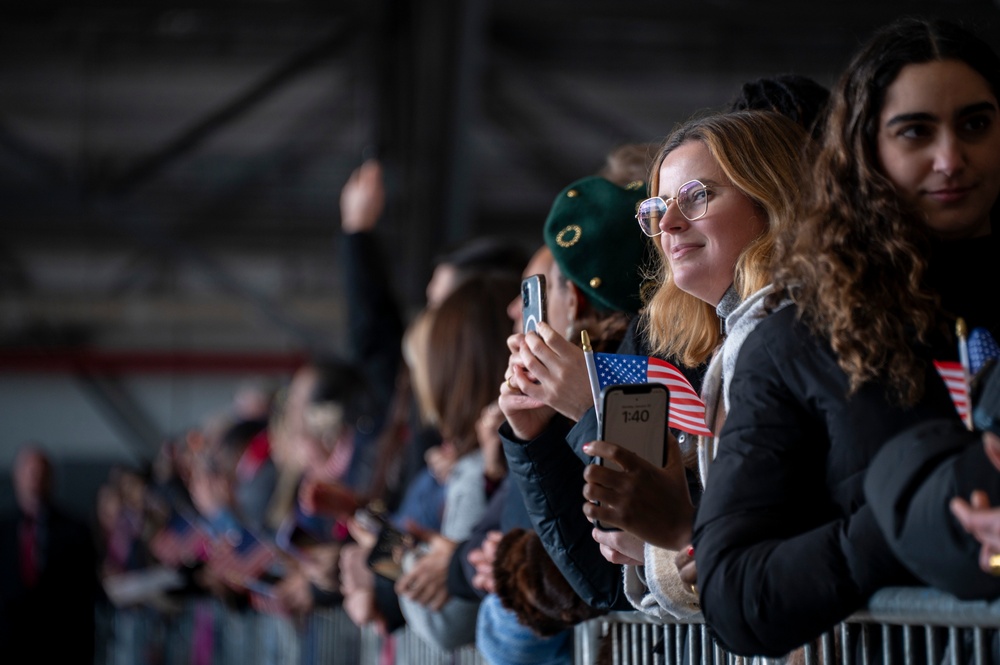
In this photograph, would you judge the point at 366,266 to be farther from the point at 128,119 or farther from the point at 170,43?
the point at 128,119

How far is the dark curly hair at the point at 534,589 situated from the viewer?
2020mm

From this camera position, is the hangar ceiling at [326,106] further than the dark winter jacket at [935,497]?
Yes

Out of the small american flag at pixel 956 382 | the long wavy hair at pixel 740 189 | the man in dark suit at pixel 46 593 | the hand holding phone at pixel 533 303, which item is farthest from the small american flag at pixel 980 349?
the man in dark suit at pixel 46 593

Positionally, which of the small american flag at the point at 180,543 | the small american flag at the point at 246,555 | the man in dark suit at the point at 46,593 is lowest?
the man in dark suit at the point at 46,593

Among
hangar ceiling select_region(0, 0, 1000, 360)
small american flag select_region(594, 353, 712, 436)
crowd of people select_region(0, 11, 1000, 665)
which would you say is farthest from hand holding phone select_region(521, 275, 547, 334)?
hangar ceiling select_region(0, 0, 1000, 360)

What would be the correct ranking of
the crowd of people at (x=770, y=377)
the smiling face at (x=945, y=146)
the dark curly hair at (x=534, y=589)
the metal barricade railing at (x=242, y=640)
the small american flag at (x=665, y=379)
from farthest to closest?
1. the metal barricade railing at (x=242, y=640)
2. the dark curly hair at (x=534, y=589)
3. the small american flag at (x=665, y=379)
4. the smiling face at (x=945, y=146)
5. the crowd of people at (x=770, y=377)

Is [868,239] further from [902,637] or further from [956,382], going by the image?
[902,637]

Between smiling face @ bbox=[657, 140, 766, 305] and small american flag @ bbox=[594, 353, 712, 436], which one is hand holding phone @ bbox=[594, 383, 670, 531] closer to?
small american flag @ bbox=[594, 353, 712, 436]

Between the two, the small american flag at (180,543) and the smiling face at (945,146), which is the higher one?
the smiling face at (945,146)

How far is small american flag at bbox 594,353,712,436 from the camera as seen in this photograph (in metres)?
1.55

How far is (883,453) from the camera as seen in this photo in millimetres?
1138

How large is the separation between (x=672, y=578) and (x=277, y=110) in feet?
31.2

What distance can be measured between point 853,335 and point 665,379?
37 cm

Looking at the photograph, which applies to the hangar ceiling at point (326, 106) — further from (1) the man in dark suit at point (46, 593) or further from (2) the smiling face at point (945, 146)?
(2) the smiling face at point (945, 146)
